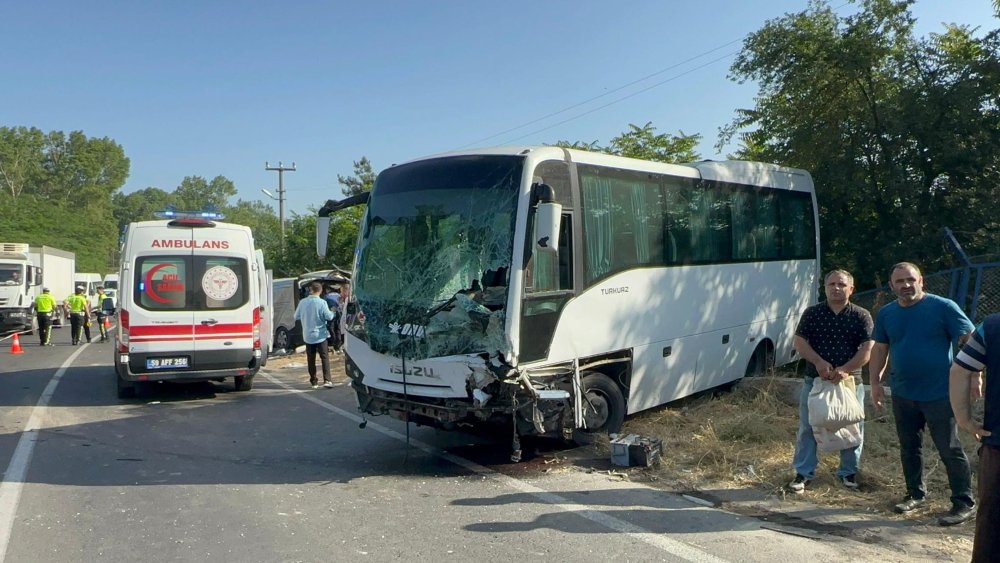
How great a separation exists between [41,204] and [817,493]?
6606cm

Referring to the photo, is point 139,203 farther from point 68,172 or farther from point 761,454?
point 761,454

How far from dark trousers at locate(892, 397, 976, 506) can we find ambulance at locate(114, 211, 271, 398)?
9096mm

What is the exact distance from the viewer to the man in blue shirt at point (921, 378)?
5648mm

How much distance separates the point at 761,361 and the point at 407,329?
6126mm

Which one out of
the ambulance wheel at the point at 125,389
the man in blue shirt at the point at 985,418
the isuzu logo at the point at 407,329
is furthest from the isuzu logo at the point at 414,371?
the ambulance wheel at the point at 125,389

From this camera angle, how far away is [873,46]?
577 inches

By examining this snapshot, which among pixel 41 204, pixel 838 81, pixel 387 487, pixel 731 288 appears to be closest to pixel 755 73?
pixel 838 81

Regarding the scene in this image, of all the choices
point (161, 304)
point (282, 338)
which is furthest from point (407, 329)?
point (282, 338)

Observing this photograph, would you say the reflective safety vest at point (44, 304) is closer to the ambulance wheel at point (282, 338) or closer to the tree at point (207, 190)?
the ambulance wheel at point (282, 338)

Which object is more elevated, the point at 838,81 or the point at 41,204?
the point at 41,204

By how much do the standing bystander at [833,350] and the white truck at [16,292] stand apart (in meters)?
26.7

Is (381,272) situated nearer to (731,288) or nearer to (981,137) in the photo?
(731,288)

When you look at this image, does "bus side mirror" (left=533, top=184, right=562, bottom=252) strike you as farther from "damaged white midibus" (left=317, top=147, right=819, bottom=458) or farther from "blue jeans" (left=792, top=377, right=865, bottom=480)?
"blue jeans" (left=792, top=377, right=865, bottom=480)

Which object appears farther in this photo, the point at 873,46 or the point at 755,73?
the point at 755,73
